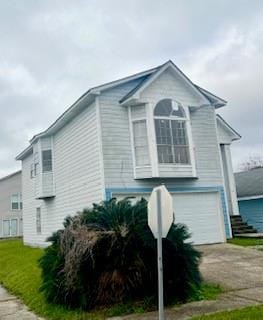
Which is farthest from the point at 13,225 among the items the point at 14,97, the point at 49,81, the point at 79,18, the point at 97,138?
the point at 79,18

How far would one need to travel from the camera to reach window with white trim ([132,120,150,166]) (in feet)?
46.8

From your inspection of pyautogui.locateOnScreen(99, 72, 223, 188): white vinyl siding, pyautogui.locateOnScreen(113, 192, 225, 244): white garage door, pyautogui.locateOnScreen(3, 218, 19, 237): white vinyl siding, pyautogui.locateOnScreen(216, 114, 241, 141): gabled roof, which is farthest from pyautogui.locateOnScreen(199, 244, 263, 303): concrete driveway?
pyautogui.locateOnScreen(3, 218, 19, 237): white vinyl siding

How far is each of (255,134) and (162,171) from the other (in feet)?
107

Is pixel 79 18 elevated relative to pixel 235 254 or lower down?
elevated

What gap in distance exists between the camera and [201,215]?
1566cm

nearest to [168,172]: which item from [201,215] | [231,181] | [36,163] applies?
[201,215]

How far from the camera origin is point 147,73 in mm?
15203

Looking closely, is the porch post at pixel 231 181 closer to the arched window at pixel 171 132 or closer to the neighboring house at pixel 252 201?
the neighboring house at pixel 252 201

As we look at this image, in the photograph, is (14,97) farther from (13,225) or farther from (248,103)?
(13,225)

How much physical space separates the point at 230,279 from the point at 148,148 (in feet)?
21.9

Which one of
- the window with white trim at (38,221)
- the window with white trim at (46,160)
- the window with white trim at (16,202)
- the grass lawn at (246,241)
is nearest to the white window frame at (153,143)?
the grass lawn at (246,241)

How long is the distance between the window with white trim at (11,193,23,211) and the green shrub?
34.3 metres

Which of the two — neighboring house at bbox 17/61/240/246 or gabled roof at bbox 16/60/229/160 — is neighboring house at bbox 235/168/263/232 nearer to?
neighboring house at bbox 17/61/240/246

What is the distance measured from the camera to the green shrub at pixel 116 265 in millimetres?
6734
